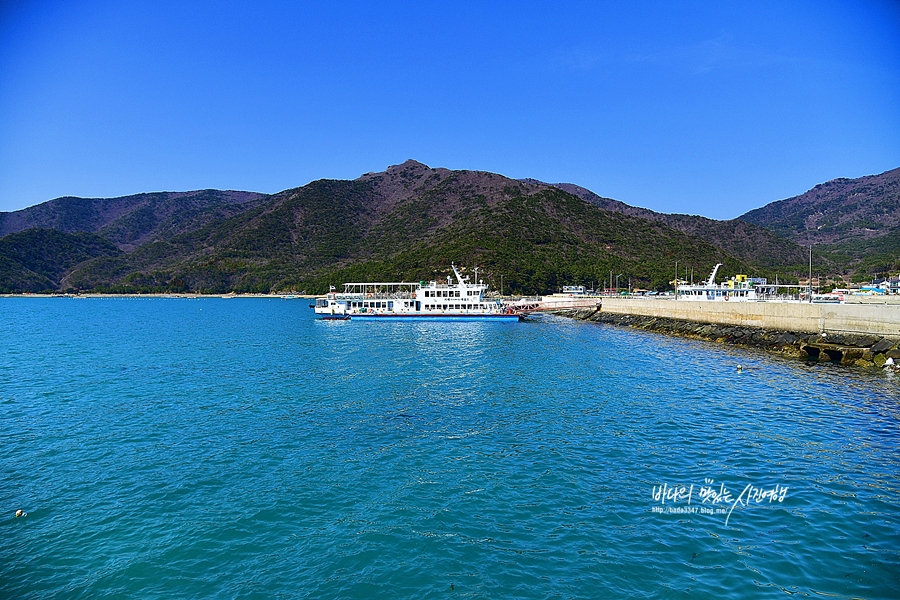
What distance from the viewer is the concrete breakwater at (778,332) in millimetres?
35688

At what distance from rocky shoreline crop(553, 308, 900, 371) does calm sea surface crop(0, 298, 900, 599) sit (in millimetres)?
5037

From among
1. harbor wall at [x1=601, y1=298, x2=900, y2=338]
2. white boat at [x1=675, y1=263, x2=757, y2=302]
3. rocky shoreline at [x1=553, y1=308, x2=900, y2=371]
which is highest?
white boat at [x1=675, y1=263, x2=757, y2=302]

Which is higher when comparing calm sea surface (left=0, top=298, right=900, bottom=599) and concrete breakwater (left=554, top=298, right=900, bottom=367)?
concrete breakwater (left=554, top=298, right=900, bottom=367)

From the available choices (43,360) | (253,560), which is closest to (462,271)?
(43,360)

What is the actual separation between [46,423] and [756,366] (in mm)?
41060

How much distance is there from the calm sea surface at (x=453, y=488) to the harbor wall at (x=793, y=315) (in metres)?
8.96

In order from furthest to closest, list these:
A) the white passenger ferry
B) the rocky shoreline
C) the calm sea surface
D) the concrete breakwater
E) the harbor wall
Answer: the white passenger ferry
the harbor wall
the concrete breakwater
the rocky shoreline
the calm sea surface

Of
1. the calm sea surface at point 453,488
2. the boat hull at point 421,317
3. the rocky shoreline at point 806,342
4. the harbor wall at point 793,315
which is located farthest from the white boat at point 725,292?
the calm sea surface at point 453,488

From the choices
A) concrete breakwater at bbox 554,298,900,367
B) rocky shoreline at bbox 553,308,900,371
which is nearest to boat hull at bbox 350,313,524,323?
concrete breakwater at bbox 554,298,900,367

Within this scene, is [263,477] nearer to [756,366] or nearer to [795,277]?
[756,366]

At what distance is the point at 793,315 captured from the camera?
153ft

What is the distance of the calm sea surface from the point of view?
423 inches

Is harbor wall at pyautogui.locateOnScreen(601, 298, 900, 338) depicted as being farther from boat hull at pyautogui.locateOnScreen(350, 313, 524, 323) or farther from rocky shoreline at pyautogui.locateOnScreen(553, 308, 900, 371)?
boat hull at pyautogui.locateOnScreen(350, 313, 524, 323)

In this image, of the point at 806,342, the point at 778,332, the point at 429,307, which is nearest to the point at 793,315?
the point at 778,332
